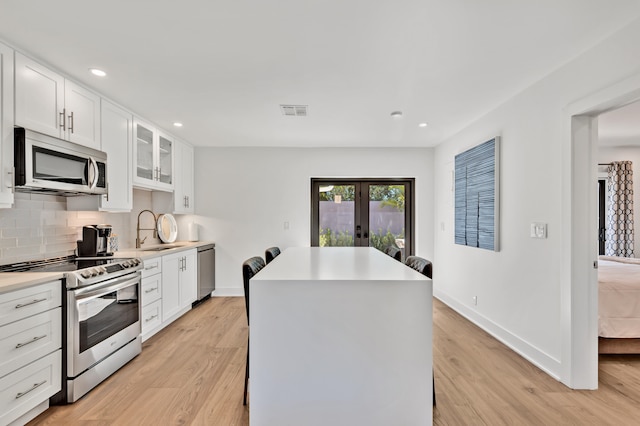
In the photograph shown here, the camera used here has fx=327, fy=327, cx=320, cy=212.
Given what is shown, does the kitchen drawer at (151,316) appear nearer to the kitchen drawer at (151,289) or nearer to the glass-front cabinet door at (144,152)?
the kitchen drawer at (151,289)

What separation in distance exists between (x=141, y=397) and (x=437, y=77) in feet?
10.6

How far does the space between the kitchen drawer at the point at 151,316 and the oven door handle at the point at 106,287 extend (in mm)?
478

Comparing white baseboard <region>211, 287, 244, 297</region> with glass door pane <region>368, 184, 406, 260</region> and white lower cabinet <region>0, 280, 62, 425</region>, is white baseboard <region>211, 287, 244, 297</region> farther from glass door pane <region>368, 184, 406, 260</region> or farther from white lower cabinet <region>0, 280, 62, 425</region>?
white lower cabinet <region>0, 280, 62, 425</region>

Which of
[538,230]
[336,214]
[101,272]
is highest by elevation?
[336,214]

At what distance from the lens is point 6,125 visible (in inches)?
82.3

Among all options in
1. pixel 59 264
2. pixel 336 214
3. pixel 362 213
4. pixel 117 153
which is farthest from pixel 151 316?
pixel 362 213

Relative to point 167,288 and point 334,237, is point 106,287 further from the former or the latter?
point 334,237

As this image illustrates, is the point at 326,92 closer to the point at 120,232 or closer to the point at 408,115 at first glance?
the point at 408,115

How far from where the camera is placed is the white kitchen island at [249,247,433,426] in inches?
66.5

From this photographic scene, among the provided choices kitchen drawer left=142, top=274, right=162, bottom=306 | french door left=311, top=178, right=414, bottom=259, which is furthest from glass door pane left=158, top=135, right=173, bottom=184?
french door left=311, top=178, right=414, bottom=259

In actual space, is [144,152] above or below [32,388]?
above

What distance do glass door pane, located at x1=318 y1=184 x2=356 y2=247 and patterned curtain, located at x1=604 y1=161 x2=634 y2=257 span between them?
13.7ft

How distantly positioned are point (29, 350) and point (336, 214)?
13.3 ft

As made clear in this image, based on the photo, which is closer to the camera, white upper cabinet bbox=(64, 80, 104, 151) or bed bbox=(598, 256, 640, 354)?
white upper cabinet bbox=(64, 80, 104, 151)
